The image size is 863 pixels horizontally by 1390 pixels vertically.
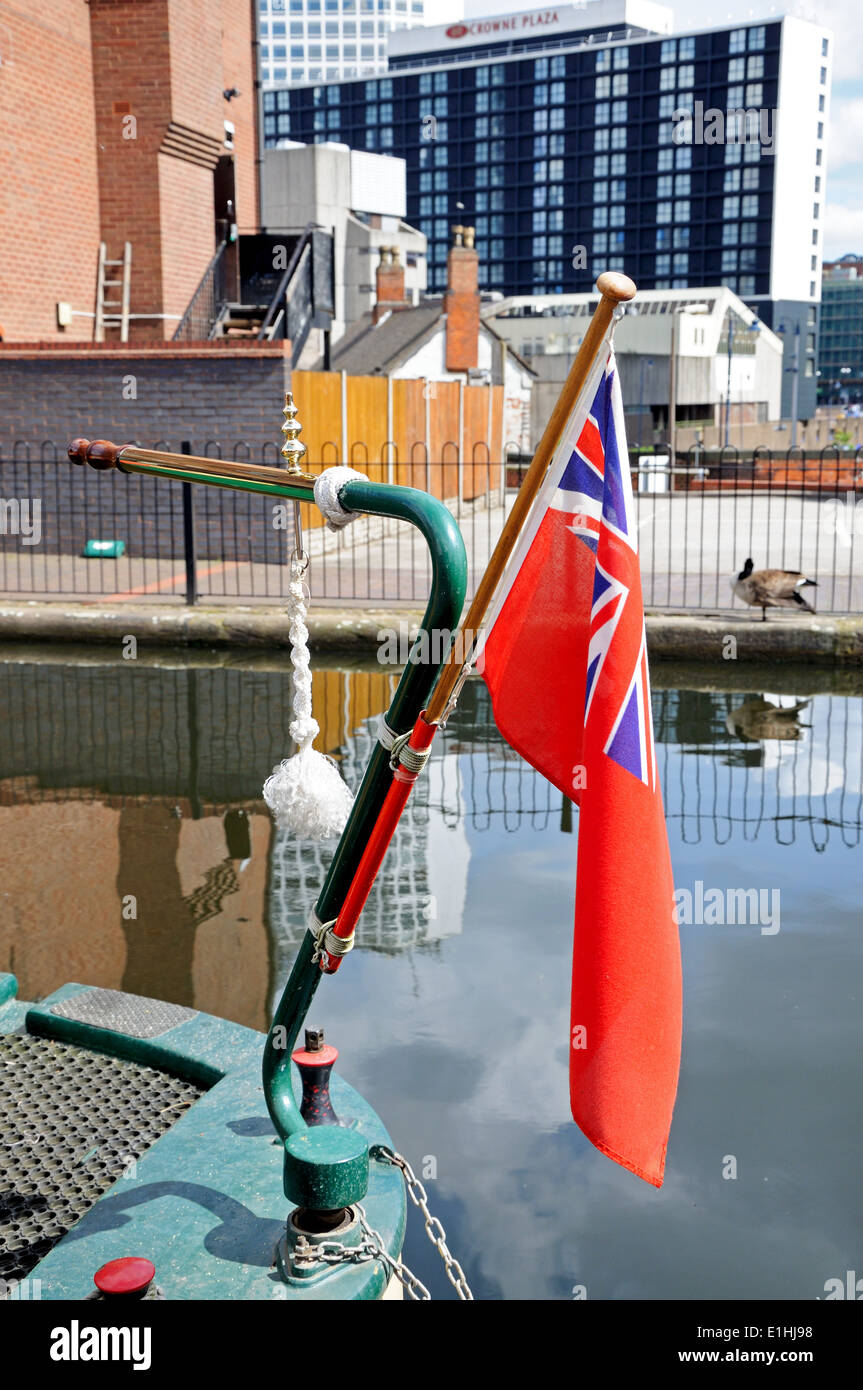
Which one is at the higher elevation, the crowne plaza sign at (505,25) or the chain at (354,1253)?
the crowne plaza sign at (505,25)

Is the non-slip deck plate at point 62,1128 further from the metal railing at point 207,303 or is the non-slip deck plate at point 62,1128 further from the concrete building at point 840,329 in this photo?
the concrete building at point 840,329

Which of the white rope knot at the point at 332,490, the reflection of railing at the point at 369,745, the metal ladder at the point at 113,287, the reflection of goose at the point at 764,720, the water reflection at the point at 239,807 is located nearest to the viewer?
the white rope knot at the point at 332,490

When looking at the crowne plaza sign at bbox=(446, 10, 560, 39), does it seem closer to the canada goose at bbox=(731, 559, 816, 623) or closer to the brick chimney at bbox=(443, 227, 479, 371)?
the brick chimney at bbox=(443, 227, 479, 371)

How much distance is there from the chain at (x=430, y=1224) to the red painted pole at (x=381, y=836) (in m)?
0.61

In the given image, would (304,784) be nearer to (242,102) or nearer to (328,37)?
(242,102)

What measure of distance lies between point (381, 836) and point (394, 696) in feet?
0.95

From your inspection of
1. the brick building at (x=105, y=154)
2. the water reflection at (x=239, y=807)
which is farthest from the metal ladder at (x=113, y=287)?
the water reflection at (x=239, y=807)

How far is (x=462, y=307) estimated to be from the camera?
35.6 meters

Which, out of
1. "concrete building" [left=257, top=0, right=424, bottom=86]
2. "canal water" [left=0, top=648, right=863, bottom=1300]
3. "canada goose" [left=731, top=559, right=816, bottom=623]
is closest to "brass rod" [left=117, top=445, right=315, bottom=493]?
"canal water" [left=0, top=648, right=863, bottom=1300]

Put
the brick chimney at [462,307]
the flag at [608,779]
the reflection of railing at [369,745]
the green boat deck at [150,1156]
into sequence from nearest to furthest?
the flag at [608,779]
the green boat deck at [150,1156]
the reflection of railing at [369,745]
the brick chimney at [462,307]

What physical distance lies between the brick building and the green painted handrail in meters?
15.5

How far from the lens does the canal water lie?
3.46 m

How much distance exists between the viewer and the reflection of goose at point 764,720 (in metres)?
8.85
